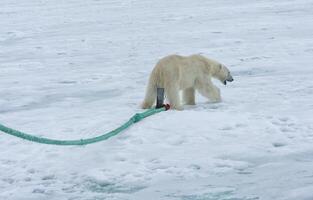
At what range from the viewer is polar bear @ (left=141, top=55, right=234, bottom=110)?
6789 millimetres

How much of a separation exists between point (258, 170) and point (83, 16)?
16.8 meters

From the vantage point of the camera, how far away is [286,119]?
5844 mm

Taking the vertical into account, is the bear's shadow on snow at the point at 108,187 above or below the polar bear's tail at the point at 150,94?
below

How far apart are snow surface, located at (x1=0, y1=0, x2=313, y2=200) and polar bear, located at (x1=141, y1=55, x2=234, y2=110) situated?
0.23m

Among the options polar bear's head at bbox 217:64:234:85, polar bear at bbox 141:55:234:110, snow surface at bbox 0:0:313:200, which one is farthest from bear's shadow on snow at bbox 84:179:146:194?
polar bear's head at bbox 217:64:234:85

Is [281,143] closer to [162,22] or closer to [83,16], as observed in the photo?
[162,22]

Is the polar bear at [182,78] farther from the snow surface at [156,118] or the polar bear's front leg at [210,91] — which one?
the snow surface at [156,118]

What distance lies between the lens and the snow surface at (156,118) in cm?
432

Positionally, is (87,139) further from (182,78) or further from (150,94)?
(182,78)

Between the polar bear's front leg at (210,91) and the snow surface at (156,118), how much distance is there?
0.50 feet

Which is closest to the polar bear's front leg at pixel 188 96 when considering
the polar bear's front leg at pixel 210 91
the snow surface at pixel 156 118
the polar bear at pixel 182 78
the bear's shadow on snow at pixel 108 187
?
the polar bear at pixel 182 78

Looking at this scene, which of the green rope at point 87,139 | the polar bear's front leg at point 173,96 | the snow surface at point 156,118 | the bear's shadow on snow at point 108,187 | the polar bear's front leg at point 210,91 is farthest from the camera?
the polar bear's front leg at point 210,91

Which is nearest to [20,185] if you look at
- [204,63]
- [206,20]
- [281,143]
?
[281,143]

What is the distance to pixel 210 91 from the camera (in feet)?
24.0
